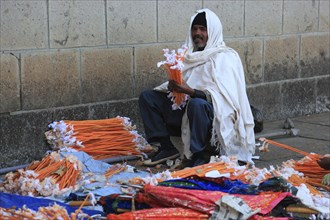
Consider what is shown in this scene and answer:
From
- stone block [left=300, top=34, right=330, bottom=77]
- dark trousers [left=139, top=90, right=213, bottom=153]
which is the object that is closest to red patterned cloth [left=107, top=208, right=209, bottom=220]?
dark trousers [left=139, top=90, right=213, bottom=153]

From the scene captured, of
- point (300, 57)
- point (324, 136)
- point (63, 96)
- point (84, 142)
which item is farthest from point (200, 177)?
point (300, 57)

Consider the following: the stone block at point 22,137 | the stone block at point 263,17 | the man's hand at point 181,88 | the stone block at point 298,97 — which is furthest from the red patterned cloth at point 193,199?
the stone block at point 298,97

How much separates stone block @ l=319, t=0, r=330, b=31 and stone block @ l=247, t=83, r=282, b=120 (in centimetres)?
121

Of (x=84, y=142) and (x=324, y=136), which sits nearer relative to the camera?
(x=84, y=142)

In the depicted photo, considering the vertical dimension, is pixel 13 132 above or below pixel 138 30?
below

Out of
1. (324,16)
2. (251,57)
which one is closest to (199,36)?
(251,57)

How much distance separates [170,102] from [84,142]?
86cm

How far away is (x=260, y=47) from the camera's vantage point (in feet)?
29.5

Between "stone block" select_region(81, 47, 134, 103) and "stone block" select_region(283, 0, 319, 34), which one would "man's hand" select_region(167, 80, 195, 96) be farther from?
"stone block" select_region(283, 0, 319, 34)

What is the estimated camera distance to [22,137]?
22.2ft

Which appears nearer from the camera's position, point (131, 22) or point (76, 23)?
point (76, 23)

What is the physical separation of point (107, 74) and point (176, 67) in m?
1.29

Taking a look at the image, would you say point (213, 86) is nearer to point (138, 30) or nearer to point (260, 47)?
point (138, 30)

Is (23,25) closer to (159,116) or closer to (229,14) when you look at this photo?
(159,116)
